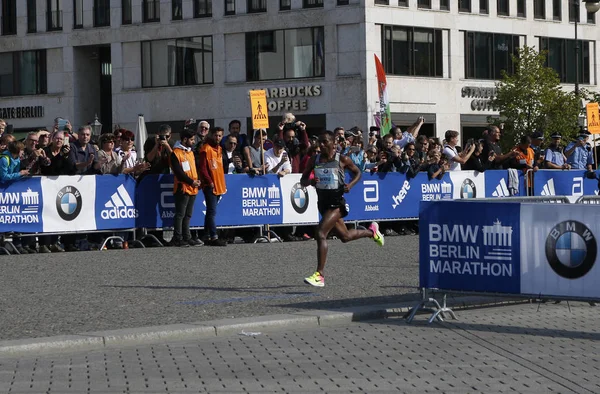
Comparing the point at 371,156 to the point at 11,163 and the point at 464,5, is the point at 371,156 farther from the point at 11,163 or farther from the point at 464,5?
the point at 464,5

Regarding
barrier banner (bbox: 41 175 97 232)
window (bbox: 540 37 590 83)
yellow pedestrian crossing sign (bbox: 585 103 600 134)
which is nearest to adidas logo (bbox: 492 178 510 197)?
yellow pedestrian crossing sign (bbox: 585 103 600 134)

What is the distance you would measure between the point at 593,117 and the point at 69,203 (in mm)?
14492

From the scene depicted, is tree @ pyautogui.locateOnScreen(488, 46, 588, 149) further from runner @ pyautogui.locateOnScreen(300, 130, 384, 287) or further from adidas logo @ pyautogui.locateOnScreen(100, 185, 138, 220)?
runner @ pyautogui.locateOnScreen(300, 130, 384, 287)

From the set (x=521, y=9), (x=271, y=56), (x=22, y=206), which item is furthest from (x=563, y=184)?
(x=521, y=9)

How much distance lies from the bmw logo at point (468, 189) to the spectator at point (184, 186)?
23.6ft

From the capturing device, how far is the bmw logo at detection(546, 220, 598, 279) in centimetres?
1192

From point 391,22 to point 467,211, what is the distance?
44013mm

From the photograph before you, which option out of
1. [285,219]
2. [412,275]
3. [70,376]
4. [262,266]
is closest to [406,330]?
[70,376]

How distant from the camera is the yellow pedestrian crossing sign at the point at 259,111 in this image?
82.5 ft

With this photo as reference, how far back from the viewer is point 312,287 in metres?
Answer: 15.1

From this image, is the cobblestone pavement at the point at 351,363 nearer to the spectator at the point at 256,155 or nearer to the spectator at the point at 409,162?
the spectator at the point at 256,155

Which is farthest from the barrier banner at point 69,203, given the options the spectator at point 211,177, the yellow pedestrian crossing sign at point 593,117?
the yellow pedestrian crossing sign at point 593,117

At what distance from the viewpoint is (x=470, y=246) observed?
1253 cm

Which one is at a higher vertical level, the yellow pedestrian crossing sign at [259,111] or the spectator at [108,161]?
the yellow pedestrian crossing sign at [259,111]
